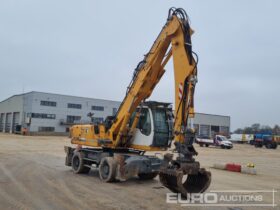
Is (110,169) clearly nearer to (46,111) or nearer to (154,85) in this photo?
(154,85)

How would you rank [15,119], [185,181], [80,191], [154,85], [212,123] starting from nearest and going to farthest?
[185,181]
[80,191]
[154,85]
[15,119]
[212,123]

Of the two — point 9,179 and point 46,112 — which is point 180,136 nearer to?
point 9,179

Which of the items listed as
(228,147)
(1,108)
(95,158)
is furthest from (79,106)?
(95,158)

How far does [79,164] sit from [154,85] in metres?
4.56

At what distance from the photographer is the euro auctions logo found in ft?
27.2

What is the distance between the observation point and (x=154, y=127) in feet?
36.8

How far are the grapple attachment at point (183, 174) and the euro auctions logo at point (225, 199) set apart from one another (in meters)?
0.21

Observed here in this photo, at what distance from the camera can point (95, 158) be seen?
1258 centimetres

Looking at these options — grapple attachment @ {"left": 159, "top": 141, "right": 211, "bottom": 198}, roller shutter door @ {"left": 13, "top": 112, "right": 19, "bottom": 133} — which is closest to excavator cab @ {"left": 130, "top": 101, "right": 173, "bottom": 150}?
grapple attachment @ {"left": 159, "top": 141, "right": 211, "bottom": 198}

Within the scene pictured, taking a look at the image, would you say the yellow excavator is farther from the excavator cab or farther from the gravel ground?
the gravel ground

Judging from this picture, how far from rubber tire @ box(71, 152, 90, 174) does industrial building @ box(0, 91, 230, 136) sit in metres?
44.3

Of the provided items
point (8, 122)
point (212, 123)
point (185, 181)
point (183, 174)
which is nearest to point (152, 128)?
point (185, 181)

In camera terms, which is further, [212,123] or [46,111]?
[212,123]

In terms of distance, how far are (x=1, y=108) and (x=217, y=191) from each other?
7349 centimetres
